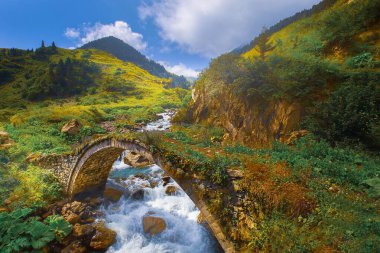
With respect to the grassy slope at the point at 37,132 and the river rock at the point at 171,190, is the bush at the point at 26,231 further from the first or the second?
the river rock at the point at 171,190

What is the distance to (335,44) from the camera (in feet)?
43.6

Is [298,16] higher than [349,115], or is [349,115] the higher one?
[298,16]

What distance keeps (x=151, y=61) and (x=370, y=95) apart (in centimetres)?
17476

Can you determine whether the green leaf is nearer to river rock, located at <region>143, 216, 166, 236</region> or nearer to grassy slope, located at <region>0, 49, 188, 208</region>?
grassy slope, located at <region>0, 49, 188, 208</region>

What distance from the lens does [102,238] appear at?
10.0 meters

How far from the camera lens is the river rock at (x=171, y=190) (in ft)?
45.5

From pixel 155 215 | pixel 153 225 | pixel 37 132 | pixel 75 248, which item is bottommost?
pixel 75 248

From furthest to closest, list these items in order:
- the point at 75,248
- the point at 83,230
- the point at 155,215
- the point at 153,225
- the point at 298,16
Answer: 1. the point at 298,16
2. the point at 155,215
3. the point at 153,225
4. the point at 83,230
5. the point at 75,248

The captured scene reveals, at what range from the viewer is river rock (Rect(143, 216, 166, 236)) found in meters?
10.9

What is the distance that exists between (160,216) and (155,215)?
319 millimetres

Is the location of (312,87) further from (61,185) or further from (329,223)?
(61,185)

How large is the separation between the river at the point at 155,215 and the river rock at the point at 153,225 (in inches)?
7.3

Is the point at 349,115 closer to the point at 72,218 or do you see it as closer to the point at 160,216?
the point at 160,216

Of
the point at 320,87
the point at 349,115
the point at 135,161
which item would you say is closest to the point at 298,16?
the point at 320,87
